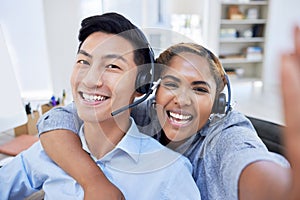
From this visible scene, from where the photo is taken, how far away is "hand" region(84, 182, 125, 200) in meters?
0.59

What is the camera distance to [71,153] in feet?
2.19

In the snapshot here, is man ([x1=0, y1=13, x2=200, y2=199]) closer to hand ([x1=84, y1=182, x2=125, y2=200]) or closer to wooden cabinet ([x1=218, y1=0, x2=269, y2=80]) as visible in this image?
hand ([x1=84, y1=182, x2=125, y2=200])

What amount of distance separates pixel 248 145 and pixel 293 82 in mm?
296

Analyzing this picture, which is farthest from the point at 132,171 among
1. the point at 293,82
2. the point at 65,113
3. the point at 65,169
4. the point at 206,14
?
the point at 206,14

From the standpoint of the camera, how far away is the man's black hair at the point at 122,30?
635mm

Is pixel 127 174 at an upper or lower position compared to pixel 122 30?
lower

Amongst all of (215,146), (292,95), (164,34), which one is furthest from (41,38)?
(292,95)

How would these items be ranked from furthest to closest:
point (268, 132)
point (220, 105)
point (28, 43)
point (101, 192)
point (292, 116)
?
point (28, 43) < point (268, 132) < point (220, 105) < point (101, 192) < point (292, 116)

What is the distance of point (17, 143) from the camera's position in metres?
1.00

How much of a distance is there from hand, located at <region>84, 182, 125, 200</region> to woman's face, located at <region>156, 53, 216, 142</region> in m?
0.19

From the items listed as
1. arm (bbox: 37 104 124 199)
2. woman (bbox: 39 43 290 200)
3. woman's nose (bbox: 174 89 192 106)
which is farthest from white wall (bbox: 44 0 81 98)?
woman's nose (bbox: 174 89 192 106)

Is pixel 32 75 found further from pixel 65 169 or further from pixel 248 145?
pixel 248 145

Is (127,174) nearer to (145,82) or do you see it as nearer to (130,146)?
→ (130,146)

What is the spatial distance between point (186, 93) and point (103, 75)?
188 mm
